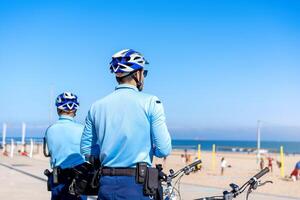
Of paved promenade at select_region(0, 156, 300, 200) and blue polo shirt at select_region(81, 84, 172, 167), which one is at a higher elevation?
blue polo shirt at select_region(81, 84, 172, 167)

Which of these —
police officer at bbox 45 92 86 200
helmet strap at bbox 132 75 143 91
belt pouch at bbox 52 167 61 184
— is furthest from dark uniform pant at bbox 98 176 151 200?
belt pouch at bbox 52 167 61 184

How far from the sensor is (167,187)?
5227 millimetres

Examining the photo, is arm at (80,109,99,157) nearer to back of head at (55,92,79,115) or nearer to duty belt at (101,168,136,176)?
duty belt at (101,168,136,176)

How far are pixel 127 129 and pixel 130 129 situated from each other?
20 millimetres

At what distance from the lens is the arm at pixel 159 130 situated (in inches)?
143

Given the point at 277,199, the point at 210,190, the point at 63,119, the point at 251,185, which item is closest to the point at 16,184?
the point at 210,190

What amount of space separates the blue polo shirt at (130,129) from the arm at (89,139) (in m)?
0.11

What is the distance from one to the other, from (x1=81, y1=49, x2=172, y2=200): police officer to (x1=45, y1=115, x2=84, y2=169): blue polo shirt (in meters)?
1.42

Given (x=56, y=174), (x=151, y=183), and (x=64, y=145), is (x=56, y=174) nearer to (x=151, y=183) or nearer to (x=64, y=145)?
(x=64, y=145)

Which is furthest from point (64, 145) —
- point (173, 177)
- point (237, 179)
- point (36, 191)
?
point (237, 179)

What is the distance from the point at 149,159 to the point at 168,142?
19 cm

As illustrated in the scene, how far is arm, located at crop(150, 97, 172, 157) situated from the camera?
3.63 metres

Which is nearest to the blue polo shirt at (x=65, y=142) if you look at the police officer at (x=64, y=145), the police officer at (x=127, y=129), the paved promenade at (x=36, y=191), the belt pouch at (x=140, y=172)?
the police officer at (x=64, y=145)

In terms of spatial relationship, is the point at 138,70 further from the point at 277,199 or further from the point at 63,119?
the point at 277,199
